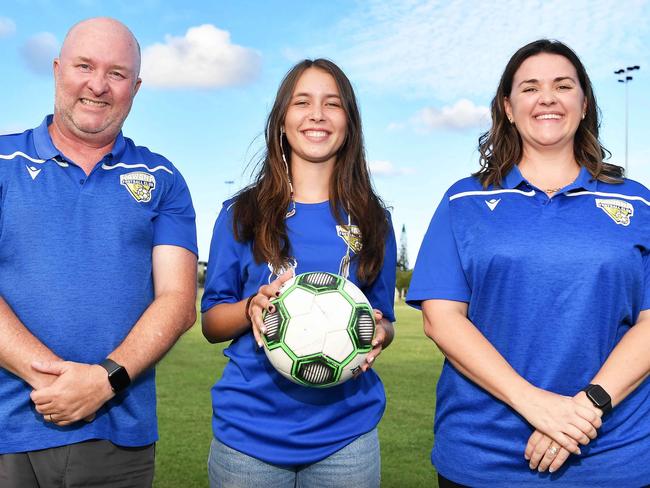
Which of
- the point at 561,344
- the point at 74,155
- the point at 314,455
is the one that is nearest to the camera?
the point at 561,344

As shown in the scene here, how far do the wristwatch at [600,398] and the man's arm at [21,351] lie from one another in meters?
2.34

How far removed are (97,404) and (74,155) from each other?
123 centimetres

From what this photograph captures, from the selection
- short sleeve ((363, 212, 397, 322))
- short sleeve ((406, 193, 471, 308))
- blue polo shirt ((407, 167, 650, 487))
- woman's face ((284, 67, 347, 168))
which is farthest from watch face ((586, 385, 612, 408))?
woman's face ((284, 67, 347, 168))

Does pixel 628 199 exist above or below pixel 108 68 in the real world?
below

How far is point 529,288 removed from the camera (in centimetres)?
304

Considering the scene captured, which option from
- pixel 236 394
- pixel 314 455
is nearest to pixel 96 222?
pixel 236 394

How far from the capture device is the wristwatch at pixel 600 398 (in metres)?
2.94

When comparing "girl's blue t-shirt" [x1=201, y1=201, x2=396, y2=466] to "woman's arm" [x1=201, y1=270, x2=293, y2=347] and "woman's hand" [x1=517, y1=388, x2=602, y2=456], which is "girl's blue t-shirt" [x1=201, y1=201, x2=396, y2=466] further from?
"woman's hand" [x1=517, y1=388, x2=602, y2=456]

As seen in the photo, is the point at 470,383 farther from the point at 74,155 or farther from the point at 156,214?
the point at 74,155

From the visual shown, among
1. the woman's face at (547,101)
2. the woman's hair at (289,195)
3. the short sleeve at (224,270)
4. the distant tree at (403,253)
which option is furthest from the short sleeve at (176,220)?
the distant tree at (403,253)

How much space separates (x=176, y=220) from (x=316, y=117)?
887mm

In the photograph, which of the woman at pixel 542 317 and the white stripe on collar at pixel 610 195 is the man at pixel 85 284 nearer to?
the woman at pixel 542 317

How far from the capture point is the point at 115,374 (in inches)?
124

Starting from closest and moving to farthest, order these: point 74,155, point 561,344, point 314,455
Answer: point 561,344 < point 314,455 < point 74,155
